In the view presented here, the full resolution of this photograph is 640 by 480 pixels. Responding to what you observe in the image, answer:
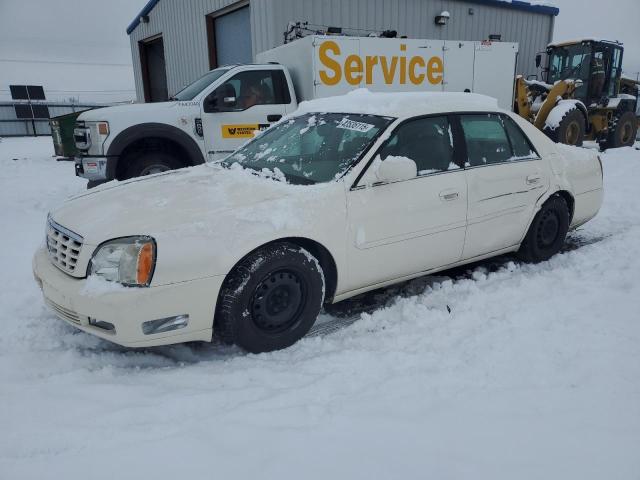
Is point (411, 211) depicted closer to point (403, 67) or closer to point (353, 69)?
point (353, 69)

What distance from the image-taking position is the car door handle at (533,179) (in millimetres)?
4036

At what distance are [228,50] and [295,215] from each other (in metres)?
11.6

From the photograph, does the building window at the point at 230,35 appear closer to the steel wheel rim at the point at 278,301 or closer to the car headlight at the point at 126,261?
the steel wheel rim at the point at 278,301

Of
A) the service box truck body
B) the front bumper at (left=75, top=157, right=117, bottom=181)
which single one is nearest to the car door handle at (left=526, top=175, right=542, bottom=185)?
the service box truck body

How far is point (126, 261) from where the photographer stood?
8.43ft

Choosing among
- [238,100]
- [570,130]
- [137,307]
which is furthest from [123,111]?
[570,130]

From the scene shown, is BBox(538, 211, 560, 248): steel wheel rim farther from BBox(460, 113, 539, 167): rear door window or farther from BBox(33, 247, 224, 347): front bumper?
BBox(33, 247, 224, 347): front bumper

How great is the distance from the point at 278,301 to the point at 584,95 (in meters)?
12.7

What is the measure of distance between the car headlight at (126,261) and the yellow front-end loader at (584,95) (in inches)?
429

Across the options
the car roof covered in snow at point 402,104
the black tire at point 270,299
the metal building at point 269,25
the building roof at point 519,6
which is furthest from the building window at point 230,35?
the black tire at point 270,299

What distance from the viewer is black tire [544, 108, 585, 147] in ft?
35.6

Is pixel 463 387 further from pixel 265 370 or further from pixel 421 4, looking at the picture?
pixel 421 4

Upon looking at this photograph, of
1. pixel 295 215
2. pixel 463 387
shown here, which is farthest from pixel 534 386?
pixel 295 215

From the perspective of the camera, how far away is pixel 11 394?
8.13ft
